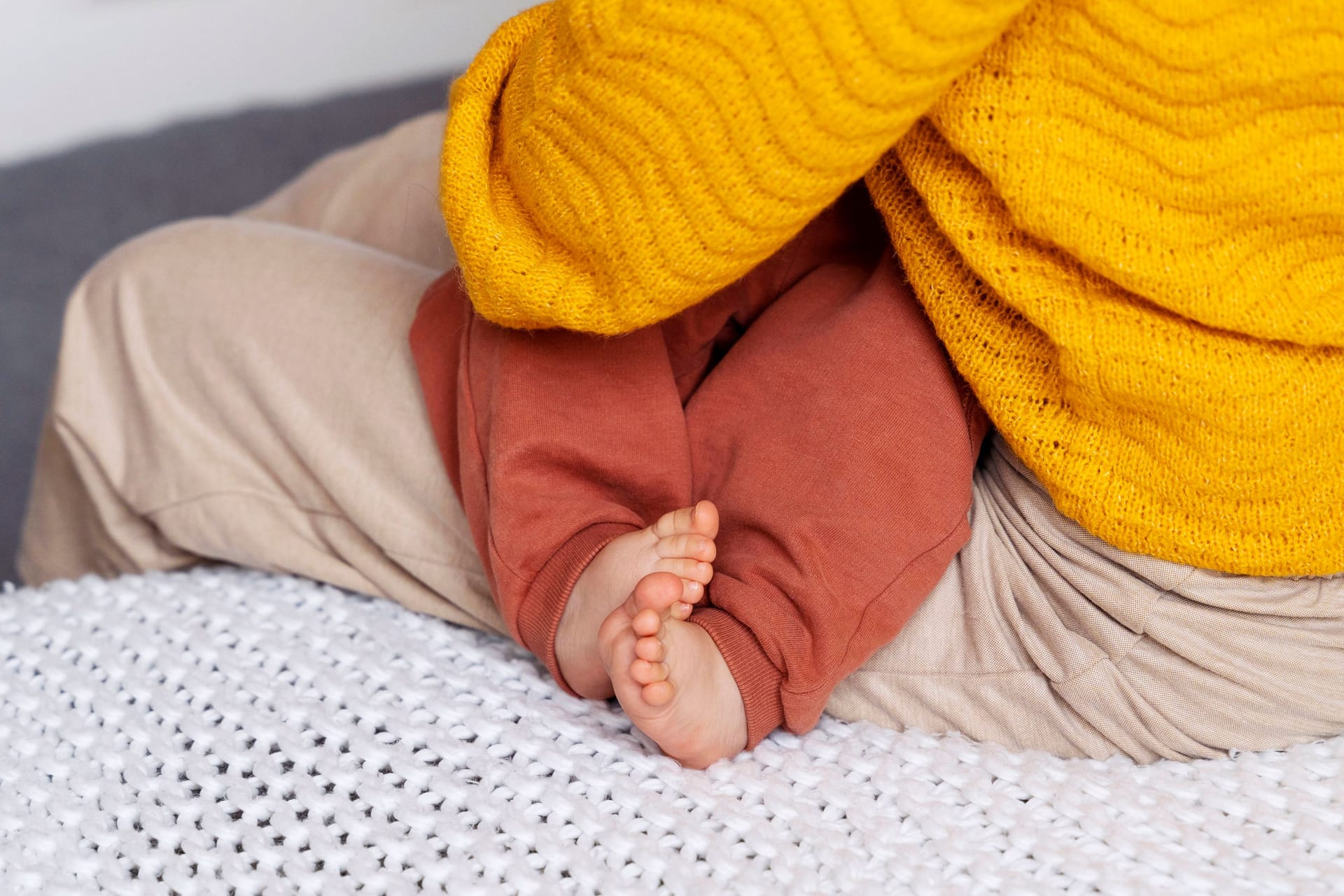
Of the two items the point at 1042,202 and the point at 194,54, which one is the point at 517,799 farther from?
the point at 194,54

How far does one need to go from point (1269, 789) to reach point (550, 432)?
1.35ft

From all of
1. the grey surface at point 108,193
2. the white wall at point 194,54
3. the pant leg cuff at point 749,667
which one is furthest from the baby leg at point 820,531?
the white wall at point 194,54

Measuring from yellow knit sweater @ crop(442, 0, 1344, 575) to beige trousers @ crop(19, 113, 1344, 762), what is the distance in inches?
1.8

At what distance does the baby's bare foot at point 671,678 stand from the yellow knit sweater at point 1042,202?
145 mm

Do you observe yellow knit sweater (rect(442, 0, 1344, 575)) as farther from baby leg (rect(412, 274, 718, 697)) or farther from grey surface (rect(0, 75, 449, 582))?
grey surface (rect(0, 75, 449, 582))

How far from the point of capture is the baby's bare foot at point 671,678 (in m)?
0.59

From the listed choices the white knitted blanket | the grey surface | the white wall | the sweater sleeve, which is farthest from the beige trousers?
the white wall

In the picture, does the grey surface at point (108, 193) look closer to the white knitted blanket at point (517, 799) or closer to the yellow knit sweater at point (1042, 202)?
the white knitted blanket at point (517, 799)

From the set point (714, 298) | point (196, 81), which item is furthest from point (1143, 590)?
point (196, 81)

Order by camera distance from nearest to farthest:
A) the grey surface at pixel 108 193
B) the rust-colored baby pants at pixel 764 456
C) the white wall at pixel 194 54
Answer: the rust-colored baby pants at pixel 764 456 < the grey surface at pixel 108 193 < the white wall at pixel 194 54

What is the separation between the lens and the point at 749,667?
0.64 meters

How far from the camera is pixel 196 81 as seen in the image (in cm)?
198

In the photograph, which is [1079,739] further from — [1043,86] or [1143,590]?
[1043,86]

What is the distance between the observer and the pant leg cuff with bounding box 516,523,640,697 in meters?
0.68
